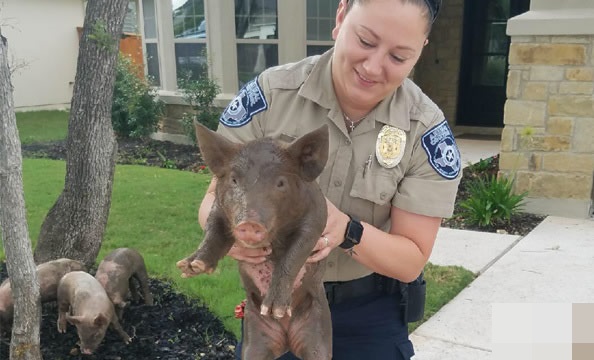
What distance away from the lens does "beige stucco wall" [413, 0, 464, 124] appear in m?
11.3

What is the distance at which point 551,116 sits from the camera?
21.4ft

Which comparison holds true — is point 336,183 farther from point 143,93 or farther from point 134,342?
point 143,93

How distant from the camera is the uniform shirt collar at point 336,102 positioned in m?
2.18

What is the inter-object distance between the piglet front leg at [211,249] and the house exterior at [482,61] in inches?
224

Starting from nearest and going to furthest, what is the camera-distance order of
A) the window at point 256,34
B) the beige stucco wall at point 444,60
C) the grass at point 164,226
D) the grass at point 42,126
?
the grass at point 164,226 < the window at point 256,34 < the beige stucco wall at point 444,60 < the grass at point 42,126

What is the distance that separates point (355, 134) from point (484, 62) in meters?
10.0

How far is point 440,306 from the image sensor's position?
4.52 meters

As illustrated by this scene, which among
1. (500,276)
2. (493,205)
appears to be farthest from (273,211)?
(493,205)

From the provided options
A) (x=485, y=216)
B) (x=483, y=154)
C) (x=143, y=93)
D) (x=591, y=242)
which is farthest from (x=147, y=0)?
(x=591, y=242)

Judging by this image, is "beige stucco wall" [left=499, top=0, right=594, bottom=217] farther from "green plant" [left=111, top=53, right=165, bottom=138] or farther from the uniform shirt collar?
"green plant" [left=111, top=53, right=165, bottom=138]

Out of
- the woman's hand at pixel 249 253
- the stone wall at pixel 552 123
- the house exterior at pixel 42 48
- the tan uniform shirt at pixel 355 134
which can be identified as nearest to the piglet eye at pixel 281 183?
the woman's hand at pixel 249 253

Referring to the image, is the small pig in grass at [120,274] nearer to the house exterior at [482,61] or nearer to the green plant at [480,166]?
the house exterior at [482,61]

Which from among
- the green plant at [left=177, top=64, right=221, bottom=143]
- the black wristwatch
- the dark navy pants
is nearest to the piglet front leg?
the black wristwatch

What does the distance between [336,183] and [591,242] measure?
4.52 metres
